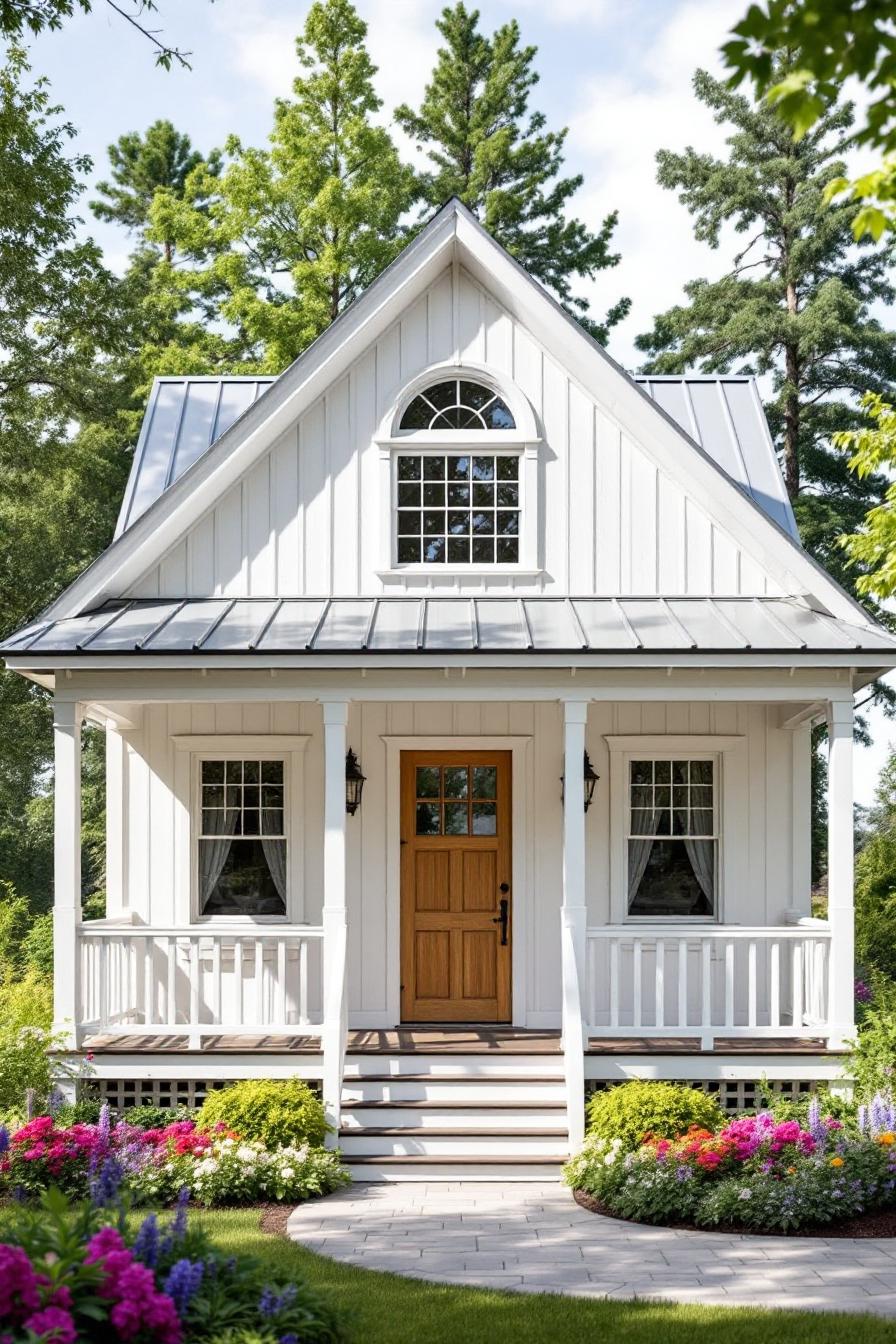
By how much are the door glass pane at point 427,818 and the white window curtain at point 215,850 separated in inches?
66.1

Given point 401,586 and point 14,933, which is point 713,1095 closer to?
point 401,586

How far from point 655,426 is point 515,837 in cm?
388

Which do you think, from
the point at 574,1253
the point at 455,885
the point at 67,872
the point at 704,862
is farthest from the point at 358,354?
the point at 574,1253

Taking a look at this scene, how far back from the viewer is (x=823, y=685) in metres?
11.0

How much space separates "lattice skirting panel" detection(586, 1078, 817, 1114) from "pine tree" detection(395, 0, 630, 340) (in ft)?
64.0

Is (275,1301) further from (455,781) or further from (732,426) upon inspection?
(732,426)

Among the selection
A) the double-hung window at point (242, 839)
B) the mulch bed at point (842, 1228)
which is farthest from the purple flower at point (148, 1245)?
the double-hung window at point (242, 839)

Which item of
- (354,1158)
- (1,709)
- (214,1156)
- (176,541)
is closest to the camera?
(214,1156)

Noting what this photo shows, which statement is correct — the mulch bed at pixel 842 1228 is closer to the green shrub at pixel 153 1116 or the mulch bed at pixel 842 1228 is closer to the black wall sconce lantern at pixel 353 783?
the green shrub at pixel 153 1116

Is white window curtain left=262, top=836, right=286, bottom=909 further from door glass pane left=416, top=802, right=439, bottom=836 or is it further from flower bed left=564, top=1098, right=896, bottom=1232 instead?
flower bed left=564, top=1098, right=896, bottom=1232

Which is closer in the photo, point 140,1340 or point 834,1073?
point 140,1340

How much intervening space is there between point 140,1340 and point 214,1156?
4742 millimetres

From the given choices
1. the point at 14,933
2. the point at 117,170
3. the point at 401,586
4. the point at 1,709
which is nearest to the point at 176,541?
the point at 401,586

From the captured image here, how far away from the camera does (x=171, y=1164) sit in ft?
31.6
